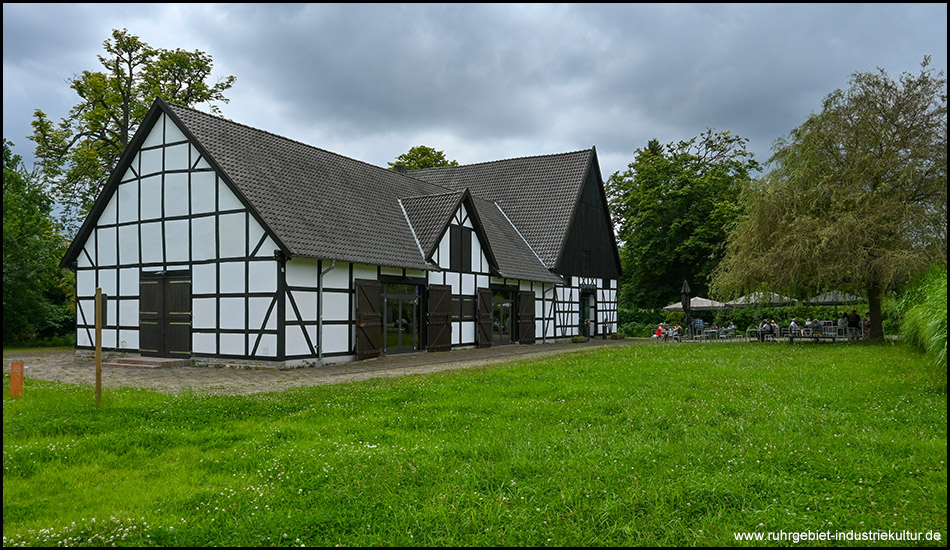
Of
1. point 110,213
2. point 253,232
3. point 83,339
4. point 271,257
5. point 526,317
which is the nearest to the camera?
point 271,257

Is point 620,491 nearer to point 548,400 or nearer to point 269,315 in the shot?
point 548,400

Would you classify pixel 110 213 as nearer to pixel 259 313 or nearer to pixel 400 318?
pixel 259 313

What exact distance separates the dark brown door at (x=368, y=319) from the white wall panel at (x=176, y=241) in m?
4.49

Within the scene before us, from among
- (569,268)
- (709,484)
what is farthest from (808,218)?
(709,484)

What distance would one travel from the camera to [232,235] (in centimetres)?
1608

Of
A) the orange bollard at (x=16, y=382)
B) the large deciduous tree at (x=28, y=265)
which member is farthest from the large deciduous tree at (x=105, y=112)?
the orange bollard at (x=16, y=382)

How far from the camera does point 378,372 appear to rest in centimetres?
1427

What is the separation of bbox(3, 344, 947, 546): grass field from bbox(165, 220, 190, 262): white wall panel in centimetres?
775

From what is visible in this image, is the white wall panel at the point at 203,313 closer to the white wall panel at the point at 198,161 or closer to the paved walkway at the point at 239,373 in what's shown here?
the paved walkway at the point at 239,373

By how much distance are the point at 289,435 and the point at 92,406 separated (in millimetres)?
3306

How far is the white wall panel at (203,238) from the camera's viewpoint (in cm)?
1644

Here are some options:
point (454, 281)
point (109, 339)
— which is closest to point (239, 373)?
point (109, 339)

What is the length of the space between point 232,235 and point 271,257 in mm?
1427

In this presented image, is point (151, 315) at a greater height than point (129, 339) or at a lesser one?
greater
